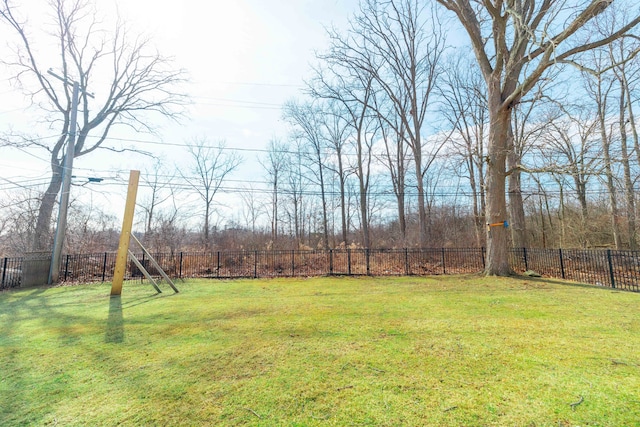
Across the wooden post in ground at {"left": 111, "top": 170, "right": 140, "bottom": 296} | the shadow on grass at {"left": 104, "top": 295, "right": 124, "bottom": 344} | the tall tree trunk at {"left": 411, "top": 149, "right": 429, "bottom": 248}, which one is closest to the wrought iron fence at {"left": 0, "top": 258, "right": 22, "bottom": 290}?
the wooden post in ground at {"left": 111, "top": 170, "right": 140, "bottom": 296}

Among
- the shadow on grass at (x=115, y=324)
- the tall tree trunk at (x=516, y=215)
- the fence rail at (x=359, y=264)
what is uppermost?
the tall tree trunk at (x=516, y=215)

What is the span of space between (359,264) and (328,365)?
1055cm

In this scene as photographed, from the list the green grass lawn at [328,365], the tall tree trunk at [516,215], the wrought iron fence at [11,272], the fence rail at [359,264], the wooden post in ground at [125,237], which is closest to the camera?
the green grass lawn at [328,365]

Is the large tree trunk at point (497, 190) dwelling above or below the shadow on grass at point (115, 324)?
above

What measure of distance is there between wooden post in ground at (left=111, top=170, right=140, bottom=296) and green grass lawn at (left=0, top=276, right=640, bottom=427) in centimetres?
156

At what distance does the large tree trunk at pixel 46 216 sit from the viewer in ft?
41.2

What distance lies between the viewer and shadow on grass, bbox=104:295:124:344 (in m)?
4.04

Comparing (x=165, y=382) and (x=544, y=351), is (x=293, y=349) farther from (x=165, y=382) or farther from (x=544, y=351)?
(x=544, y=351)

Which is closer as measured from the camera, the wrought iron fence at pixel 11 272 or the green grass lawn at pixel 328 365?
the green grass lawn at pixel 328 365

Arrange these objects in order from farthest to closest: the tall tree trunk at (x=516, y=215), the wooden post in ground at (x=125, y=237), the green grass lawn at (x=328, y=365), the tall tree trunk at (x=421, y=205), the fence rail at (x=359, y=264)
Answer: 1. the tall tree trunk at (x=421, y=205)
2. the tall tree trunk at (x=516, y=215)
3. the fence rail at (x=359, y=264)
4. the wooden post in ground at (x=125, y=237)
5. the green grass lawn at (x=328, y=365)

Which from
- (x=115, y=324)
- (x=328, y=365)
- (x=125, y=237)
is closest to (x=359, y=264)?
(x=125, y=237)

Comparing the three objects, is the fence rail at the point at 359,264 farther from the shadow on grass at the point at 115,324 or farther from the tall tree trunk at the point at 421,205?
the shadow on grass at the point at 115,324

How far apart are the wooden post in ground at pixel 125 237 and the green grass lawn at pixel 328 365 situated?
1.56 metres

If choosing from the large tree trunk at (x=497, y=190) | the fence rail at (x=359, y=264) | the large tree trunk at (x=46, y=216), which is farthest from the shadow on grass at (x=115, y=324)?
the large tree trunk at (x=497, y=190)
